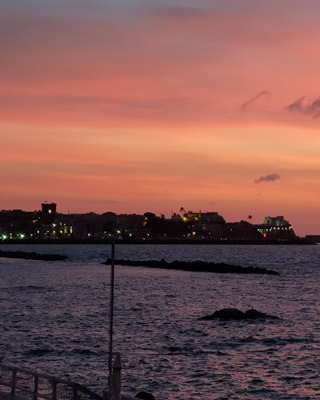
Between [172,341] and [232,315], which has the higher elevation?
[232,315]

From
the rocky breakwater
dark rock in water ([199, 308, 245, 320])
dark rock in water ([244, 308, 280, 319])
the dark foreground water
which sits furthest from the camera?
the rocky breakwater

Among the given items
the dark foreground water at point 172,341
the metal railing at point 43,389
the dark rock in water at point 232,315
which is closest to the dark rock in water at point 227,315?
the dark rock in water at point 232,315

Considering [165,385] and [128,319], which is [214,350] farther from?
[128,319]

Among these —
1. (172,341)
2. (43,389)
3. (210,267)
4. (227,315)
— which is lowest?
(172,341)

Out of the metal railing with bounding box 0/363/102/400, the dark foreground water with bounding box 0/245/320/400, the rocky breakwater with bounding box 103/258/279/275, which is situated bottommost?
the dark foreground water with bounding box 0/245/320/400

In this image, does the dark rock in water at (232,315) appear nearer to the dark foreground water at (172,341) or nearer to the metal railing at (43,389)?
the dark foreground water at (172,341)

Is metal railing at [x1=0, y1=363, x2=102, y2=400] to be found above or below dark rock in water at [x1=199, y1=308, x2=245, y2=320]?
above

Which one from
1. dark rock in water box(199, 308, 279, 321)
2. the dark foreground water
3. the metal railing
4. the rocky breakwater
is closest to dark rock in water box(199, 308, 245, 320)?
dark rock in water box(199, 308, 279, 321)

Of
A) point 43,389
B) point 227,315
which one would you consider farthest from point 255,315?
point 43,389

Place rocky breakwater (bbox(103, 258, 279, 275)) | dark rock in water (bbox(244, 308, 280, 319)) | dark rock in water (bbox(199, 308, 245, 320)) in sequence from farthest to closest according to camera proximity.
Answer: rocky breakwater (bbox(103, 258, 279, 275)) → dark rock in water (bbox(244, 308, 280, 319)) → dark rock in water (bbox(199, 308, 245, 320))

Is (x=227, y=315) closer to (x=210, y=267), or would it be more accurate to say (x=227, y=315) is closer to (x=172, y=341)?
(x=172, y=341)

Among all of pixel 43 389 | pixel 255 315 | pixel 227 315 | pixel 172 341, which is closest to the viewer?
pixel 43 389

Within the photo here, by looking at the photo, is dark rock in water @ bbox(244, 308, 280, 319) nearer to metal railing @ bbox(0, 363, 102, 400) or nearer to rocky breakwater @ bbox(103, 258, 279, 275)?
metal railing @ bbox(0, 363, 102, 400)

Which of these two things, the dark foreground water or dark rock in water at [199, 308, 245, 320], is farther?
dark rock in water at [199, 308, 245, 320]
